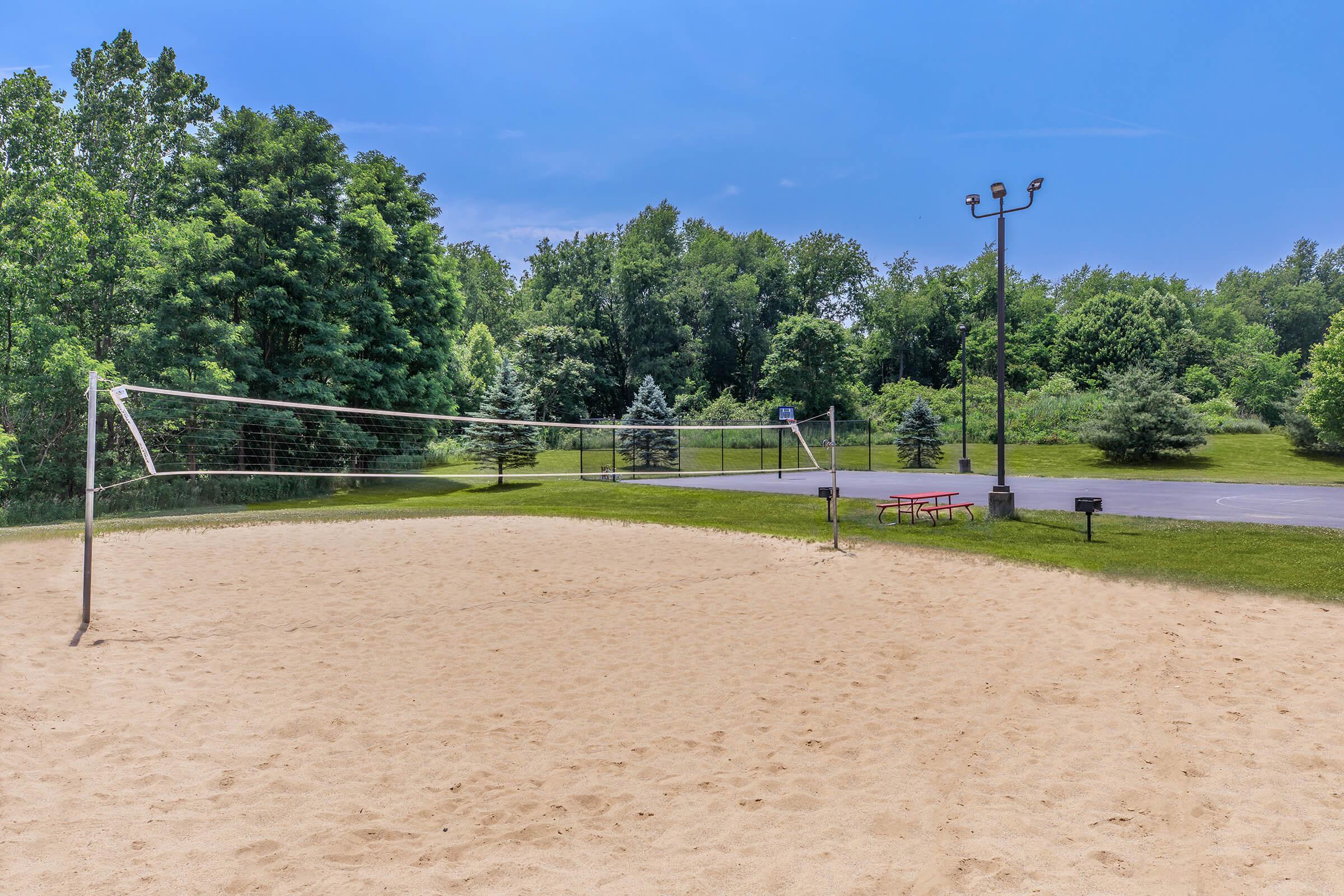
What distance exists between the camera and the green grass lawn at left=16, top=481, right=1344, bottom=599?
9.88m

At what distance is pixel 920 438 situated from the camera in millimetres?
35219

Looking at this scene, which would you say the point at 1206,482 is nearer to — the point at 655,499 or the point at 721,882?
the point at 655,499

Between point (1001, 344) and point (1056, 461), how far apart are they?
22933 mm

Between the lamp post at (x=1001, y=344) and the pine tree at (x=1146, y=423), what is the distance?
71.7 feet

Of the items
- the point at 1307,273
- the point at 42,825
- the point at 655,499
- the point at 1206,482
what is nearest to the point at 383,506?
the point at 655,499

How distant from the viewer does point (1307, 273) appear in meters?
86.6

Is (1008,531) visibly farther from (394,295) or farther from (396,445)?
(394,295)

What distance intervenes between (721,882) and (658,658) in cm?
324

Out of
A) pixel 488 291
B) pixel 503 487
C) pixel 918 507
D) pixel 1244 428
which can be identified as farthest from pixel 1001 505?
pixel 488 291

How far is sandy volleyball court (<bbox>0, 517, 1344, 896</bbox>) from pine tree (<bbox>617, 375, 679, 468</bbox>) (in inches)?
942

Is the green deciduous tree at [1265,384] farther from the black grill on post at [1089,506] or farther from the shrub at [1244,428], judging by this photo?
the black grill on post at [1089,506]

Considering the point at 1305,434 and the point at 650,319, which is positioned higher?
the point at 650,319

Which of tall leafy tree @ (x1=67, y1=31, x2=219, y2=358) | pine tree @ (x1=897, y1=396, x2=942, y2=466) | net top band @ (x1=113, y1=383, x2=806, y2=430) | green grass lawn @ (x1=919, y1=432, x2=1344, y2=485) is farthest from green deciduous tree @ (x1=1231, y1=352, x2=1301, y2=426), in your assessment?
tall leafy tree @ (x1=67, y1=31, x2=219, y2=358)

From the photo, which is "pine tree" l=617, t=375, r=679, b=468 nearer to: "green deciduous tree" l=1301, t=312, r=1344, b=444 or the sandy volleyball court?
the sandy volleyball court
